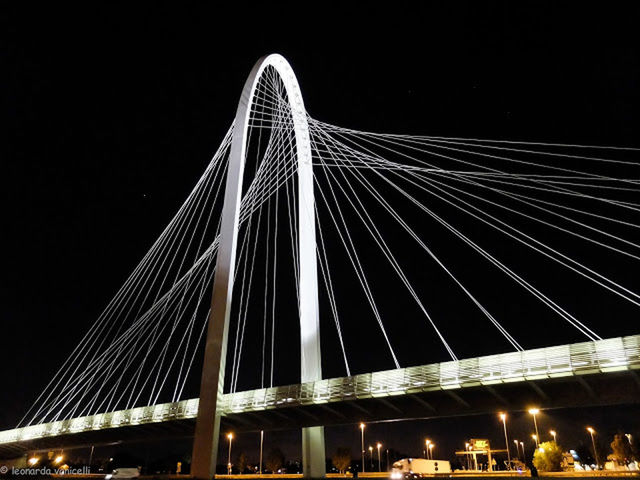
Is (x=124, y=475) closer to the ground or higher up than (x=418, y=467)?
closer to the ground

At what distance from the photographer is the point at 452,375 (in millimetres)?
23719

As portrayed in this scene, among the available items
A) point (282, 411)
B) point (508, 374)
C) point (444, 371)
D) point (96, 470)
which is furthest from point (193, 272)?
point (96, 470)

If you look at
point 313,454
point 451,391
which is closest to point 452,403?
point 451,391

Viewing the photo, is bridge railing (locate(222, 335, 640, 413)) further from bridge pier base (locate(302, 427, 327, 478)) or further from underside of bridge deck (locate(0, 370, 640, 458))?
bridge pier base (locate(302, 427, 327, 478))

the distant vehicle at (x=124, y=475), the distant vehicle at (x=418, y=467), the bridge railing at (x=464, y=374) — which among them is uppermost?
the bridge railing at (x=464, y=374)

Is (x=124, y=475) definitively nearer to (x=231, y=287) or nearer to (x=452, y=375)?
(x=231, y=287)

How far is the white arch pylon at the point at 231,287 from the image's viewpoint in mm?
23891

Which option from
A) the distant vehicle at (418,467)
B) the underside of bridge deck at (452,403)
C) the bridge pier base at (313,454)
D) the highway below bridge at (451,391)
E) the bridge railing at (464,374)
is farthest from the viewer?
the distant vehicle at (418,467)

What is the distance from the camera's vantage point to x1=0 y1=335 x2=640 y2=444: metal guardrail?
20.4m

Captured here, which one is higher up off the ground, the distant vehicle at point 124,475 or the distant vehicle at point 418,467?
the distant vehicle at point 418,467

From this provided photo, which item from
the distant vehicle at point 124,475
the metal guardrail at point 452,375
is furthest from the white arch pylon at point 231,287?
the distant vehicle at point 124,475

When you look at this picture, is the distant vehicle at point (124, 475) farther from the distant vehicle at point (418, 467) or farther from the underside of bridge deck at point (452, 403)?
the distant vehicle at point (418, 467)

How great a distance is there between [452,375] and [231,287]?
10.8 m

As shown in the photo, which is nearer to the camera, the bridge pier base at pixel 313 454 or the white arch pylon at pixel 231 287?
the white arch pylon at pixel 231 287
